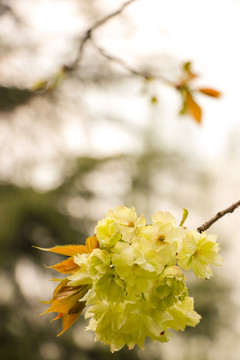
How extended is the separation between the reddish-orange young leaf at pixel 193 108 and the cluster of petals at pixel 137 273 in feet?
1.82

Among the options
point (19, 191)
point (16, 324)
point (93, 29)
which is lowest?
point (16, 324)

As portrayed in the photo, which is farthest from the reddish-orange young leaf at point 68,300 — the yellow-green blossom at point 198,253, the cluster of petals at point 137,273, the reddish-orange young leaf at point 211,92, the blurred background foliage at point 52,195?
the blurred background foliage at point 52,195

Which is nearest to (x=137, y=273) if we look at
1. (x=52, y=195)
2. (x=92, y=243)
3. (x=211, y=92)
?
(x=92, y=243)

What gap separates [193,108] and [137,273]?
2.15 ft

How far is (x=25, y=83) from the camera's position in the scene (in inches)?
133

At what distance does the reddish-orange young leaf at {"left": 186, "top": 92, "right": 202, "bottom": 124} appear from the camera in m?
1.00

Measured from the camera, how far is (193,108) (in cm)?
101

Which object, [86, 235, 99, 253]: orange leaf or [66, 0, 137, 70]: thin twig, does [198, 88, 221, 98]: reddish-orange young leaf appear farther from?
[86, 235, 99, 253]: orange leaf

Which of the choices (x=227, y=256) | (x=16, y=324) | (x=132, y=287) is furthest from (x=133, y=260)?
(x=227, y=256)

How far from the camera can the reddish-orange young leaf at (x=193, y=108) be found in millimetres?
1004

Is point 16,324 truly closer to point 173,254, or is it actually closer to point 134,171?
point 134,171

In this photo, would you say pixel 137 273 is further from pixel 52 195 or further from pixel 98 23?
pixel 52 195

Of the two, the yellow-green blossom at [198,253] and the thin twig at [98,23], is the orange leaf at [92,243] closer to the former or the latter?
the yellow-green blossom at [198,253]

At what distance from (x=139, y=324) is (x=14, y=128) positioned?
10.6ft
